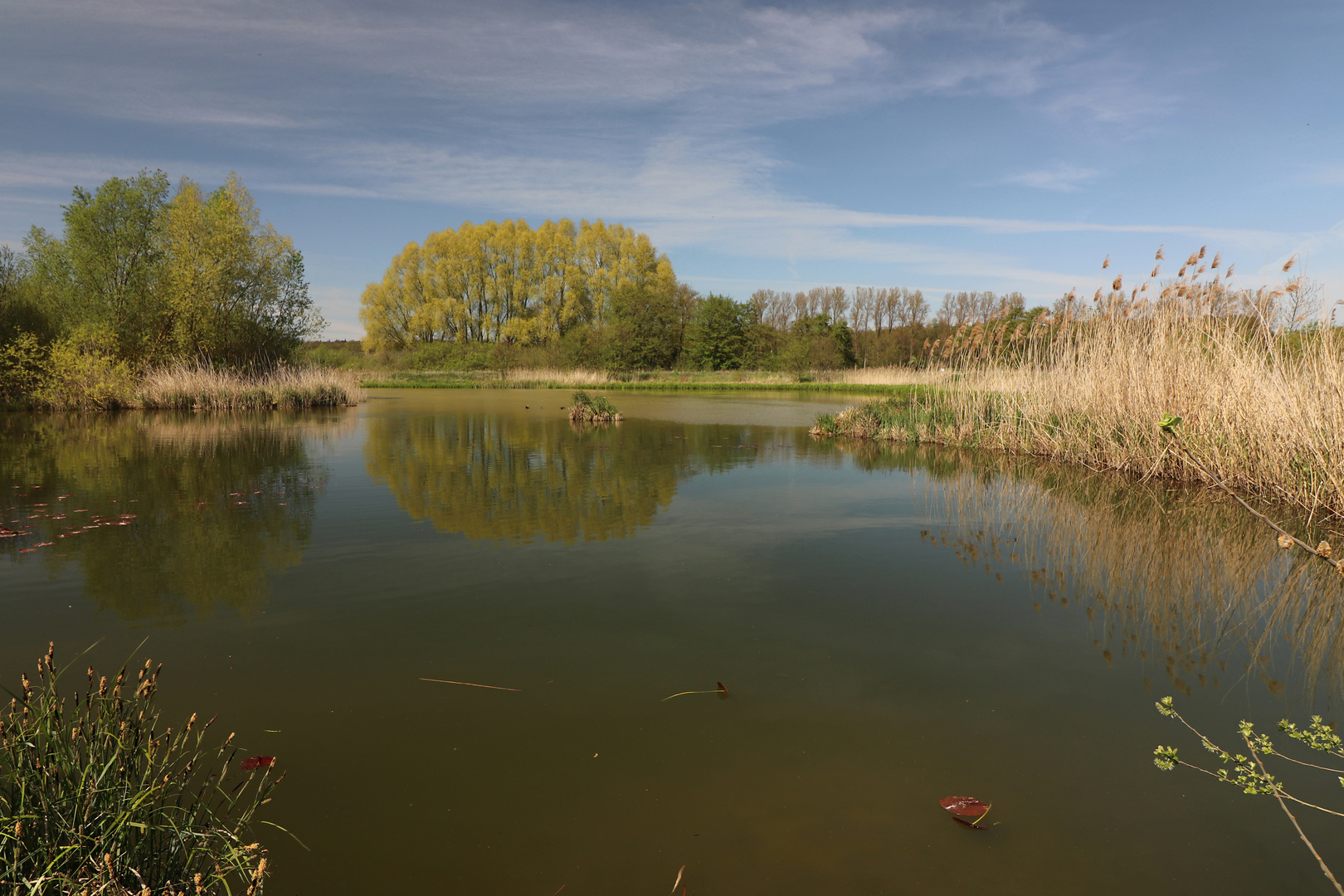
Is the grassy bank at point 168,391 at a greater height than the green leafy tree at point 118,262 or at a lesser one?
lesser

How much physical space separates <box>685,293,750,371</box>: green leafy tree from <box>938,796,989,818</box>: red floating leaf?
43943 millimetres

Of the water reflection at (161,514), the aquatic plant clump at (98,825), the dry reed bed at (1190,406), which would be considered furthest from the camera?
the dry reed bed at (1190,406)

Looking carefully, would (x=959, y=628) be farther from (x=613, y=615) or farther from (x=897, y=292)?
(x=897, y=292)

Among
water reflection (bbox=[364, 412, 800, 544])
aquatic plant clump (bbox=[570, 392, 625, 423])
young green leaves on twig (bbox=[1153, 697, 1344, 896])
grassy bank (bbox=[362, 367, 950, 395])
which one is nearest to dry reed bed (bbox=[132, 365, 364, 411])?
water reflection (bbox=[364, 412, 800, 544])

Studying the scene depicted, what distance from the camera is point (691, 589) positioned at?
4594 millimetres

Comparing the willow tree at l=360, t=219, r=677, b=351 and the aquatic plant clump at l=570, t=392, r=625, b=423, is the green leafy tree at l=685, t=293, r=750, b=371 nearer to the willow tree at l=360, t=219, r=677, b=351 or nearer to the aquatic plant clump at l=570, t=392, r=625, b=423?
the willow tree at l=360, t=219, r=677, b=351

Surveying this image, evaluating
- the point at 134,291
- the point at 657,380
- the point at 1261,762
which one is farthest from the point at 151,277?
the point at 1261,762

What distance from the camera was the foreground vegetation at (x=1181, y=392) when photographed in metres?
6.49

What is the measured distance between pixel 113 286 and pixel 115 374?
353cm

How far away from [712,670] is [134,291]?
2582 cm

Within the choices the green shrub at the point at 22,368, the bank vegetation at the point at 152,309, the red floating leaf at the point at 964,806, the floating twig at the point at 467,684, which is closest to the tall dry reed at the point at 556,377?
the bank vegetation at the point at 152,309

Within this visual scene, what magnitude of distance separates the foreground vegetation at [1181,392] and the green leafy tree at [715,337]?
3325 centimetres

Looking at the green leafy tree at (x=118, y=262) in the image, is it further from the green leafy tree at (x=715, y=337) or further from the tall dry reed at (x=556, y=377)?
the green leafy tree at (x=715, y=337)

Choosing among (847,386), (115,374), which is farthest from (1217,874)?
(847,386)
